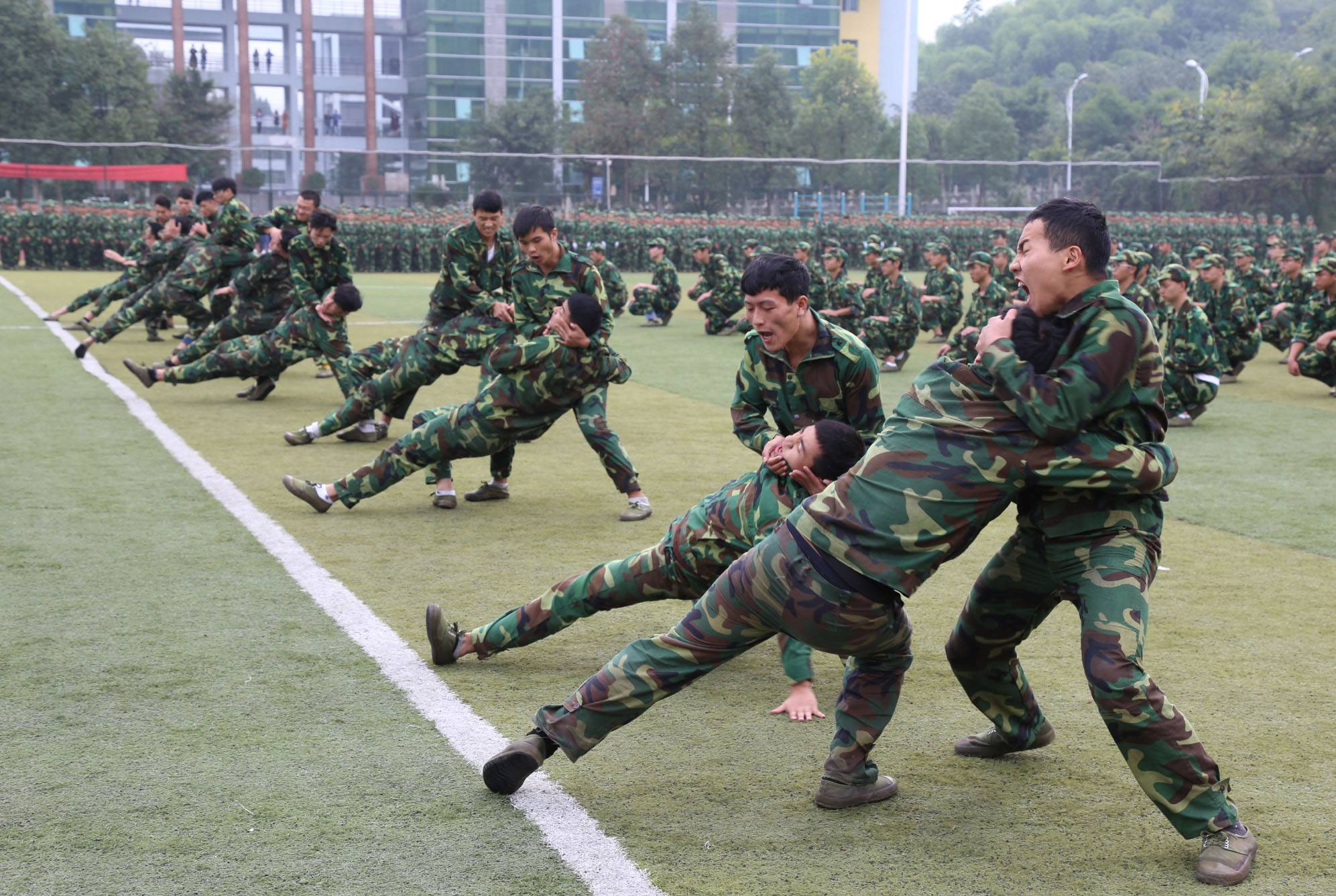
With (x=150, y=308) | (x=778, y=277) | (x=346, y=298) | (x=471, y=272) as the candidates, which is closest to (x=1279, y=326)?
(x=471, y=272)

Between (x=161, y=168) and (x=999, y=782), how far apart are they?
121 feet

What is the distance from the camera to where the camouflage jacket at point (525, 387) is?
6.99m

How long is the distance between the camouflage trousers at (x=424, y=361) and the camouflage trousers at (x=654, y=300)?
42.3 feet

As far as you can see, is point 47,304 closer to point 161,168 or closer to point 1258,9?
point 161,168

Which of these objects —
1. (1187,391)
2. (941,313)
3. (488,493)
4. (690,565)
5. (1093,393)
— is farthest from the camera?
(941,313)

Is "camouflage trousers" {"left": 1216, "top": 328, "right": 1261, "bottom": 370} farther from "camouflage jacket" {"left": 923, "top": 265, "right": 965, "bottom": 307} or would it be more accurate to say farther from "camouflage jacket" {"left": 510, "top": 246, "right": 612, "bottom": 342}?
"camouflage jacket" {"left": 510, "top": 246, "right": 612, "bottom": 342}

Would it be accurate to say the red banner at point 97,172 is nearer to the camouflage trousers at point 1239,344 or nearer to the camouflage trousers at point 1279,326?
the camouflage trousers at point 1279,326

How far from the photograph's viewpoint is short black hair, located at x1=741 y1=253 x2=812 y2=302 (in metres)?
4.45

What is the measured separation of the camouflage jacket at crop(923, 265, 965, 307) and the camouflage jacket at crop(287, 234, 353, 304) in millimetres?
9276

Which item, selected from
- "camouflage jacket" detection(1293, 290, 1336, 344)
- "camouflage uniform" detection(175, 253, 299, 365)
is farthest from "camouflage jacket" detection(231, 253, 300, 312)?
"camouflage jacket" detection(1293, 290, 1336, 344)

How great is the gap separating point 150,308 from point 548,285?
8514mm

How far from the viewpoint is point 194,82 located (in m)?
58.9

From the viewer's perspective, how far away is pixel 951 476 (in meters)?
3.36

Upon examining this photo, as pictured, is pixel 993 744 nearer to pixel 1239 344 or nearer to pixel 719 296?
pixel 1239 344
